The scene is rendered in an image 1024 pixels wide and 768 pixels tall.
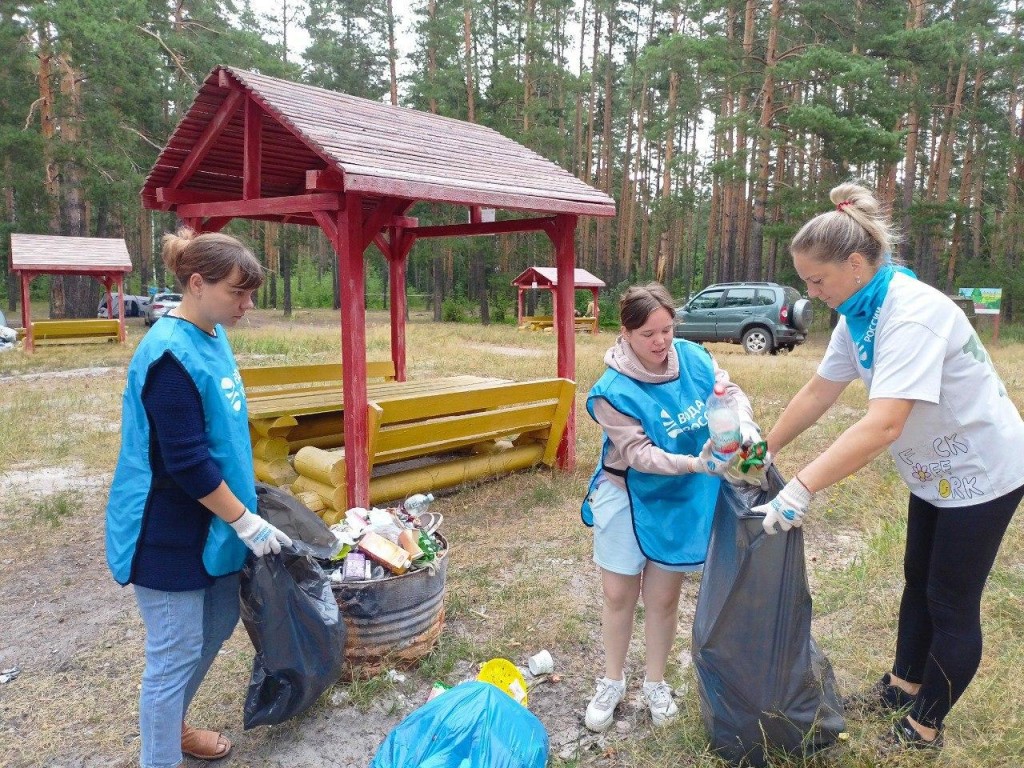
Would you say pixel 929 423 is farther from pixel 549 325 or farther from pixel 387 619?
pixel 549 325

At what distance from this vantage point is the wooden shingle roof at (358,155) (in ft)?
15.4

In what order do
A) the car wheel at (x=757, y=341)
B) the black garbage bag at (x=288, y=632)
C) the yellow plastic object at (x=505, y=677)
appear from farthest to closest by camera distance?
the car wheel at (x=757, y=341), the yellow plastic object at (x=505, y=677), the black garbage bag at (x=288, y=632)

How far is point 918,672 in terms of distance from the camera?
253 cm

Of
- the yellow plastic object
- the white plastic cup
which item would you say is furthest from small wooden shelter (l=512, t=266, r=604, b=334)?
the yellow plastic object

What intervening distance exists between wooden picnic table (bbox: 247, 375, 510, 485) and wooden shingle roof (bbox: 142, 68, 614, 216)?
151cm

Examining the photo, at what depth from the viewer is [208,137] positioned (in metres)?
5.39

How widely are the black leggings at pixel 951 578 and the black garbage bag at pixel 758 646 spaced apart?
34cm

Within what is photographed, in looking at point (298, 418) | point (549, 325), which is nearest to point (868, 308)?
point (298, 418)

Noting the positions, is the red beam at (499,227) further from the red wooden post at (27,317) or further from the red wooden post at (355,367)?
the red wooden post at (27,317)

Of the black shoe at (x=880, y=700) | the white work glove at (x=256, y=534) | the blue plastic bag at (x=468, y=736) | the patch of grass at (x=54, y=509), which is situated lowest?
the patch of grass at (x=54, y=509)

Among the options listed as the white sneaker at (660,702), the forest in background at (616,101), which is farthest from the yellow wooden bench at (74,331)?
the white sneaker at (660,702)

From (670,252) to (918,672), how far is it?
42196 mm

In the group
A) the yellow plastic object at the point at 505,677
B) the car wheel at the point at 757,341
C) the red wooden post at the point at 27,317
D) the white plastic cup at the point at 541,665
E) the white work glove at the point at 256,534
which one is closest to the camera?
the white work glove at the point at 256,534

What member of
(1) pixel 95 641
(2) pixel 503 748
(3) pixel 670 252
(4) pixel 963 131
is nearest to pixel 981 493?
(2) pixel 503 748
